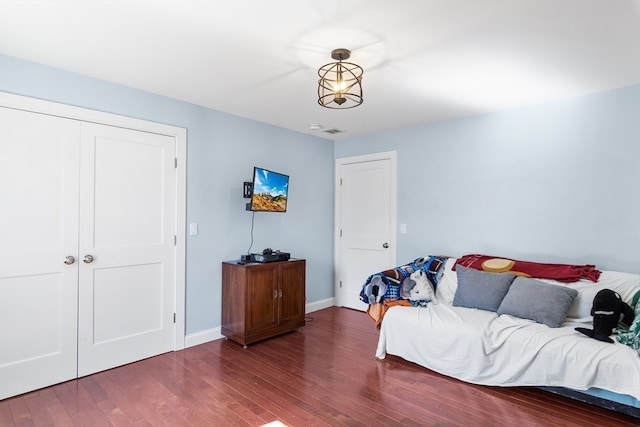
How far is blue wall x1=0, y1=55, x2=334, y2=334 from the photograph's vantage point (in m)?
2.73

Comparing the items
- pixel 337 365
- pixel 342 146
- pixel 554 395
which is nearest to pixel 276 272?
pixel 337 365

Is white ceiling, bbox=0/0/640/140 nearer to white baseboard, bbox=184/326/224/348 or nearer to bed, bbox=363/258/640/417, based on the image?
bed, bbox=363/258/640/417

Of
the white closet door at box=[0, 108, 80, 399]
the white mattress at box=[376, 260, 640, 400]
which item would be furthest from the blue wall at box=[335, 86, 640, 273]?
the white closet door at box=[0, 108, 80, 399]

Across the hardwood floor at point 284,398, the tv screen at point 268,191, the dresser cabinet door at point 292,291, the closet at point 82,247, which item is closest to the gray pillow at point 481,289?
the hardwood floor at point 284,398

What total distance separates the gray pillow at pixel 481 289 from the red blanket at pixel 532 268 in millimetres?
145

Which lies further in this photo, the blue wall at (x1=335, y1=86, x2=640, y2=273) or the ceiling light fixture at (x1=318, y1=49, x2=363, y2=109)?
the blue wall at (x1=335, y1=86, x2=640, y2=273)

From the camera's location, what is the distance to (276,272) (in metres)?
3.61

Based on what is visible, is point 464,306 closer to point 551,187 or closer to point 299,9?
point 551,187

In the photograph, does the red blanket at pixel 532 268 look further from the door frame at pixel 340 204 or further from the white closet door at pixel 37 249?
the white closet door at pixel 37 249

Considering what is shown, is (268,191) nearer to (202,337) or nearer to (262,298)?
(262,298)

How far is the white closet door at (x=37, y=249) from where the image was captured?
2418 millimetres

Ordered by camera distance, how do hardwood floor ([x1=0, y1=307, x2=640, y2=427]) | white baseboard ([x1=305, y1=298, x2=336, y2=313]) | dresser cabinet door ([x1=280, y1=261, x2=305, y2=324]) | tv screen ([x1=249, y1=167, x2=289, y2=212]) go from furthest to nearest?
1. white baseboard ([x1=305, y1=298, x2=336, y2=313])
2. dresser cabinet door ([x1=280, y1=261, x2=305, y2=324])
3. tv screen ([x1=249, y1=167, x2=289, y2=212])
4. hardwood floor ([x1=0, y1=307, x2=640, y2=427])

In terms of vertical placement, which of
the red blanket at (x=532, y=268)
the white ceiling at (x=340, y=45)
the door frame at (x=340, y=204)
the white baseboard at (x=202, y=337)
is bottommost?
the white baseboard at (x=202, y=337)

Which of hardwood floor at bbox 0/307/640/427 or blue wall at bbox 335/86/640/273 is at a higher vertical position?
blue wall at bbox 335/86/640/273
